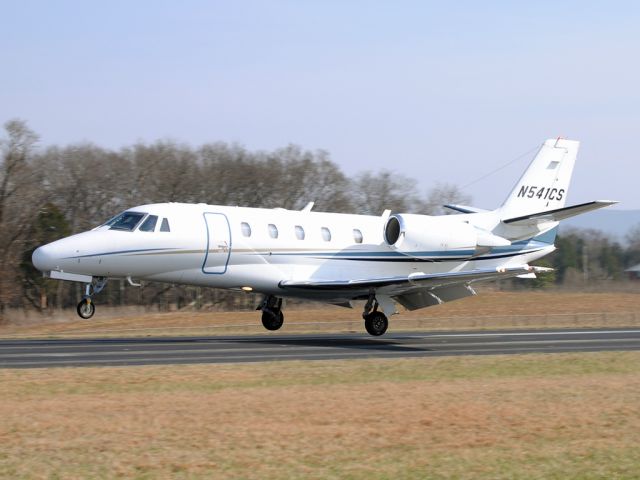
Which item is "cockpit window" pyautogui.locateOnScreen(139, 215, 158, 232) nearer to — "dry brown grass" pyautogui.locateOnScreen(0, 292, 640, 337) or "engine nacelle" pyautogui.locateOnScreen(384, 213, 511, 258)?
"engine nacelle" pyautogui.locateOnScreen(384, 213, 511, 258)

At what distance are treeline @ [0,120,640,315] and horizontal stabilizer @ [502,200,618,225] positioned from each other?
1168 inches

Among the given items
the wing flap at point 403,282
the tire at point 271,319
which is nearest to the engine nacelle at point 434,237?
the wing flap at point 403,282

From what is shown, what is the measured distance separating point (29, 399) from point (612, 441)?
332 inches

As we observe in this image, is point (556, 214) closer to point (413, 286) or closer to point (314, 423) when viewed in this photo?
point (413, 286)

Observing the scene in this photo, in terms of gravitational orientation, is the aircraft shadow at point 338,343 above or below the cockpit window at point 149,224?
below

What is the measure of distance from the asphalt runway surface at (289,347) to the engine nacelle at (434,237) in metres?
2.77

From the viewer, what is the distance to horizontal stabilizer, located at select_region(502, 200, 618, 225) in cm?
2521

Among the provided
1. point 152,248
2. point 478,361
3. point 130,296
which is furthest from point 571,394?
point 130,296

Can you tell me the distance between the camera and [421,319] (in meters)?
42.0

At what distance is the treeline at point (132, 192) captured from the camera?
176ft

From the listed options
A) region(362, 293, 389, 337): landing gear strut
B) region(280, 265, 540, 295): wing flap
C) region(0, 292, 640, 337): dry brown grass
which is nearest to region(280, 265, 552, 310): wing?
region(280, 265, 540, 295): wing flap

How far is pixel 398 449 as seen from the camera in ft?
37.4

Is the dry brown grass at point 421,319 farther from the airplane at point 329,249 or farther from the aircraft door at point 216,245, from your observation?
the aircraft door at point 216,245

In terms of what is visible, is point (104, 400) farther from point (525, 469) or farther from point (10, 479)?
point (525, 469)
